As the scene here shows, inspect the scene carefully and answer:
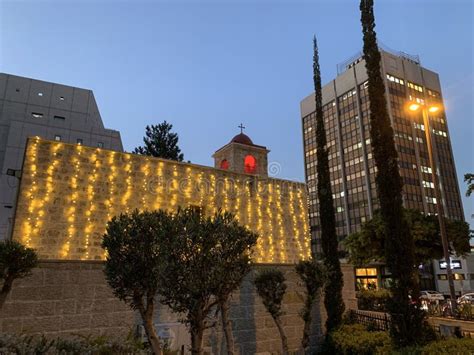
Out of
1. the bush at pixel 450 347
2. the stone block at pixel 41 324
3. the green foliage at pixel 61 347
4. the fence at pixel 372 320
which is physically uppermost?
the stone block at pixel 41 324

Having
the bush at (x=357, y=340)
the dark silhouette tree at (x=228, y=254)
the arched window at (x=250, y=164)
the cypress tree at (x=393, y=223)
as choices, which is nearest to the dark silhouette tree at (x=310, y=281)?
the bush at (x=357, y=340)

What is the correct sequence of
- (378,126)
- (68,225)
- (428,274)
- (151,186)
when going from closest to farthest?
(378,126)
(68,225)
(151,186)
(428,274)

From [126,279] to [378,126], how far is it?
406 inches

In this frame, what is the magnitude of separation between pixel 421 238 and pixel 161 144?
28.6 metres

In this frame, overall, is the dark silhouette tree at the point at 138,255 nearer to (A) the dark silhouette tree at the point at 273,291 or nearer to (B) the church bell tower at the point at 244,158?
(A) the dark silhouette tree at the point at 273,291

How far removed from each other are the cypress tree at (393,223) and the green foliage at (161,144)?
29.0 m

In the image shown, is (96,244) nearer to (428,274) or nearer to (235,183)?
(235,183)


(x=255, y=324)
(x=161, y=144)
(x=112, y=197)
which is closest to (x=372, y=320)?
(x=255, y=324)

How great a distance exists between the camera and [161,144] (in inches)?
1590

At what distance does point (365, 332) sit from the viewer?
12.3 m

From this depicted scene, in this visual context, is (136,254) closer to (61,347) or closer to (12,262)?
(61,347)

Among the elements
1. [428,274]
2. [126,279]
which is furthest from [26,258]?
[428,274]

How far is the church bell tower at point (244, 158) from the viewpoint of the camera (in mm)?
23422

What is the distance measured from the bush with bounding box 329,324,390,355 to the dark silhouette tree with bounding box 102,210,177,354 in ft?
23.5
